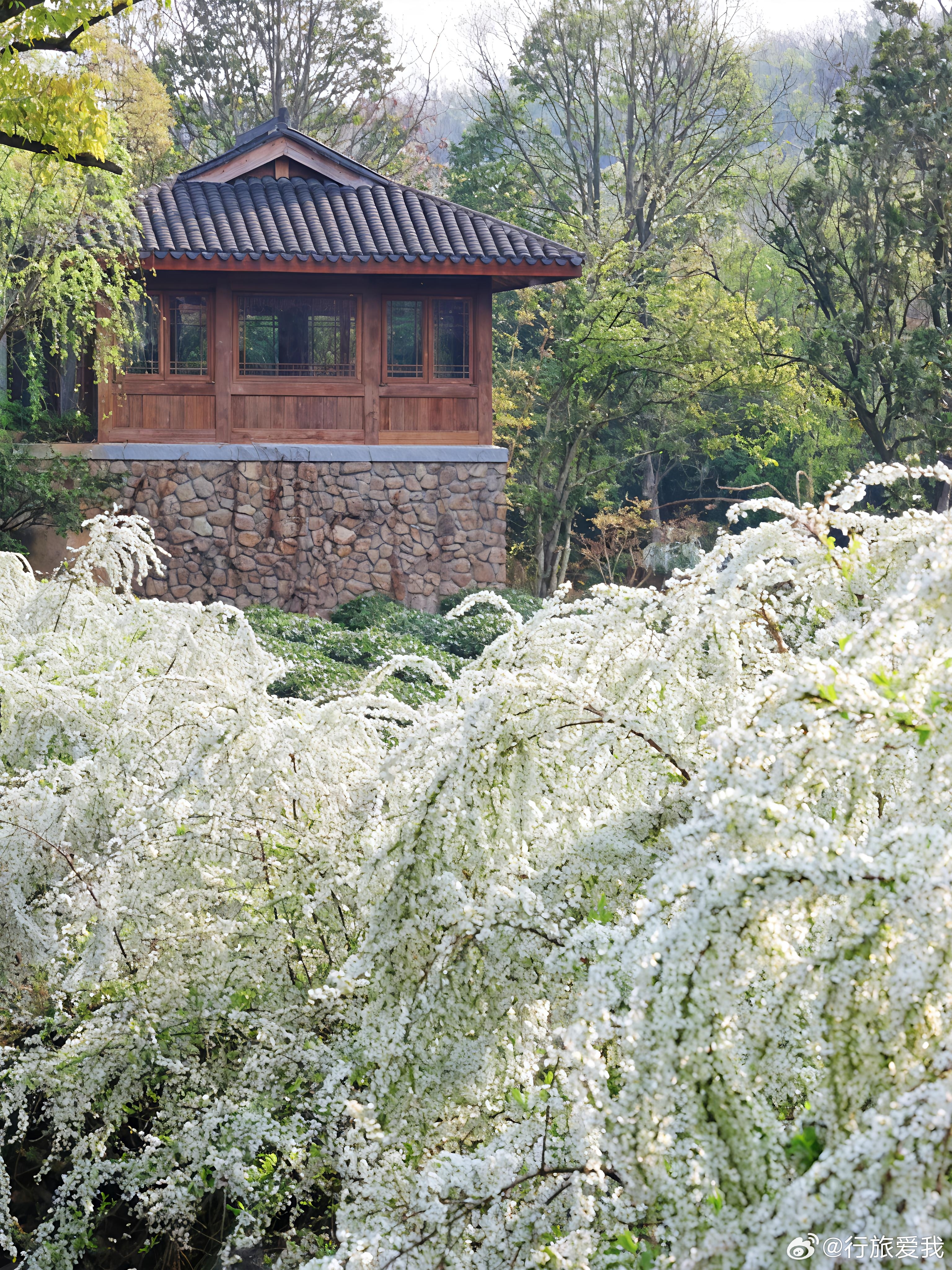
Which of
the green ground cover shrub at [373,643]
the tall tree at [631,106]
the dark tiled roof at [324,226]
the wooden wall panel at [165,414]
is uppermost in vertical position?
the tall tree at [631,106]

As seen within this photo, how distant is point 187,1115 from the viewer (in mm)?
2371

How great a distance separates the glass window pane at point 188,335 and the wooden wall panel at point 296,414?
0.62m

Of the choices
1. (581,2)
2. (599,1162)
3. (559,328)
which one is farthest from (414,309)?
(599,1162)

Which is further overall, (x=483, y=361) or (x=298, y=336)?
(x=483, y=361)

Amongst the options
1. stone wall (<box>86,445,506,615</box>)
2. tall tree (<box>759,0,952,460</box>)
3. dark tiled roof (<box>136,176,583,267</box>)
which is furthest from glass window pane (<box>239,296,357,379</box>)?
tall tree (<box>759,0,952,460</box>)

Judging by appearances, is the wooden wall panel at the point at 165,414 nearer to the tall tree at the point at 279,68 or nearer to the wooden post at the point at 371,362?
the wooden post at the point at 371,362

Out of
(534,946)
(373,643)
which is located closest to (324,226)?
(373,643)

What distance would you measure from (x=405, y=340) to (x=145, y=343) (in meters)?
2.84

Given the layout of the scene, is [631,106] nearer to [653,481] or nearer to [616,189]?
[616,189]

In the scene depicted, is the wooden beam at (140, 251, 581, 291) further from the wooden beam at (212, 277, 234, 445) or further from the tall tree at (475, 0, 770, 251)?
the tall tree at (475, 0, 770, 251)

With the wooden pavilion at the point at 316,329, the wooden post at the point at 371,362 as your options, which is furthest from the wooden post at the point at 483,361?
the wooden post at the point at 371,362

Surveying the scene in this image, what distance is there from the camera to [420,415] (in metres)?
13.1

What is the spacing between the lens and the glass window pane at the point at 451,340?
Answer: 13312 millimetres

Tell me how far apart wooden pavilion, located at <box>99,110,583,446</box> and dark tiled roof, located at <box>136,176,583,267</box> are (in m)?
0.03
